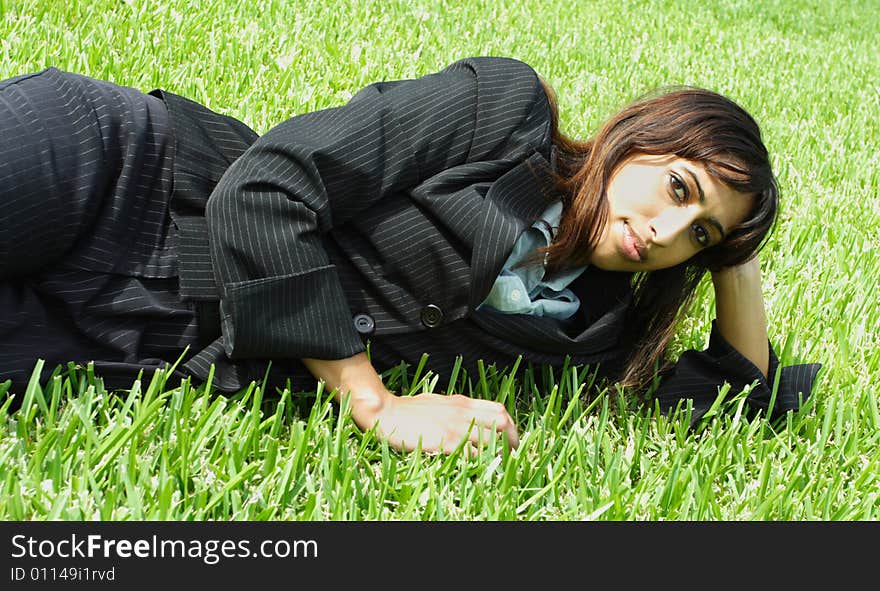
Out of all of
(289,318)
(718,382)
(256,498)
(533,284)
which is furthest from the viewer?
(718,382)

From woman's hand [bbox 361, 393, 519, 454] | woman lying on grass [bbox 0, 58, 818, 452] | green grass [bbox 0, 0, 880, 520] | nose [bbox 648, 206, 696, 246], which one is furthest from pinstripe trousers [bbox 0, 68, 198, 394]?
nose [bbox 648, 206, 696, 246]

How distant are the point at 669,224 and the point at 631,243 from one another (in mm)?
97

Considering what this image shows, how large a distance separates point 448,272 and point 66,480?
3.11 ft

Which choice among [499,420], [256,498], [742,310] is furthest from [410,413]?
[742,310]

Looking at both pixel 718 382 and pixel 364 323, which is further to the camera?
pixel 718 382

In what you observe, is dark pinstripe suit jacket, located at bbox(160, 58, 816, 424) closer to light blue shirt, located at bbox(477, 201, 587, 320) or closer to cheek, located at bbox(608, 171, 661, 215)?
light blue shirt, located at bbox(477, 201, 587, 320)

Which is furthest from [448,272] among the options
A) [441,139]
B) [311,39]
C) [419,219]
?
[311,39]

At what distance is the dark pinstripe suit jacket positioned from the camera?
2154 millimetres

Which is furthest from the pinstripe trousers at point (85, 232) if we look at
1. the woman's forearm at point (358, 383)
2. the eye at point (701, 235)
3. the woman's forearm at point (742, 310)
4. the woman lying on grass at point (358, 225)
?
the woman's forearm at point (742, 310)

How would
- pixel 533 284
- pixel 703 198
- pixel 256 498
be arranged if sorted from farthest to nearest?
pixel 533 284 < pixel 703 198 < pixel 256 498

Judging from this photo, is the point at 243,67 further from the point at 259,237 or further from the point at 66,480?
the point at 66,480

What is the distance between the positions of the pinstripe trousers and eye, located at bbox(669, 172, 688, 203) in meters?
1.14

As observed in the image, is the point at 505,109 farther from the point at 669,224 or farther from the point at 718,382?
the point at 718,382

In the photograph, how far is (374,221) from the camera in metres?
2.34
